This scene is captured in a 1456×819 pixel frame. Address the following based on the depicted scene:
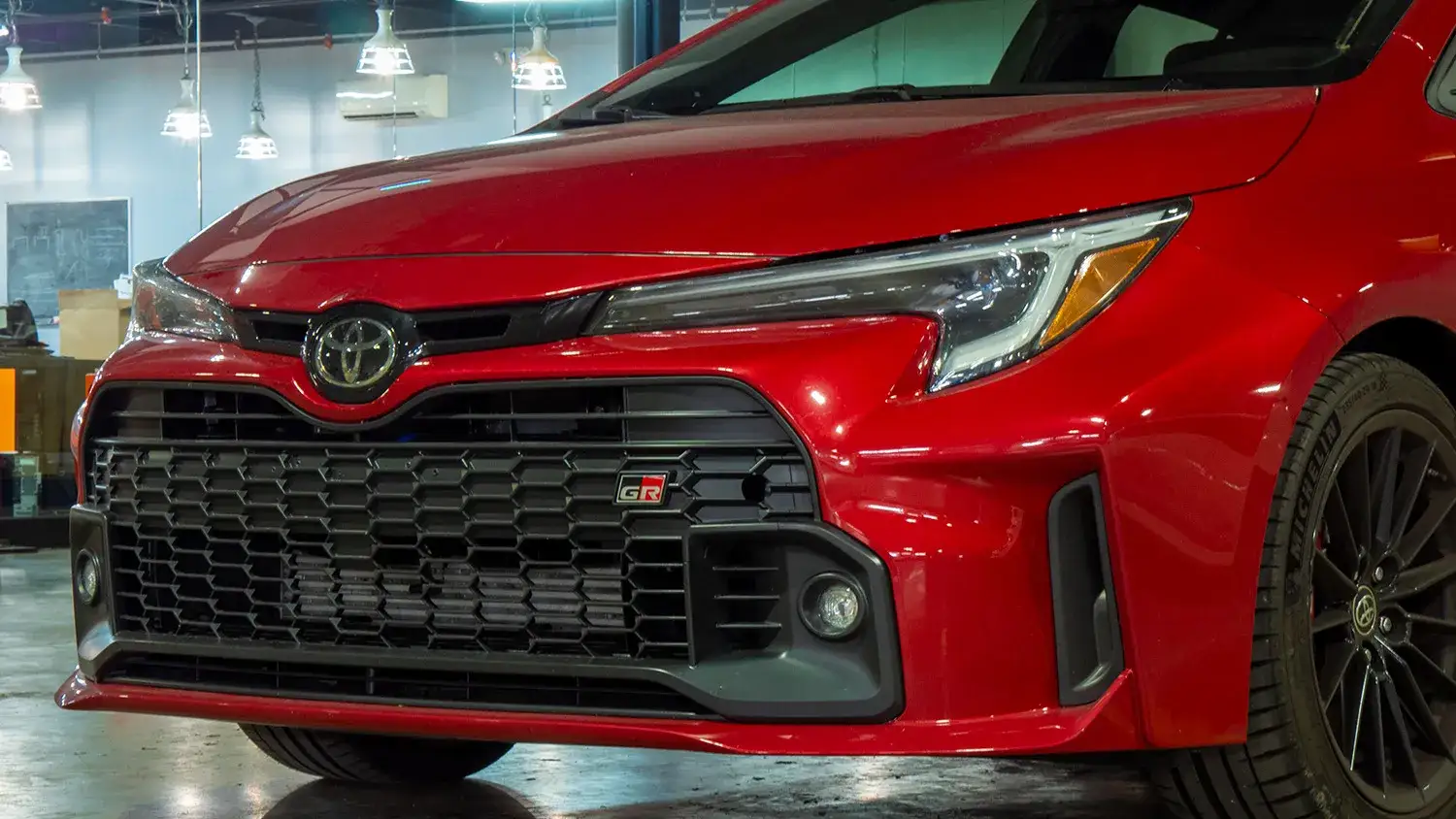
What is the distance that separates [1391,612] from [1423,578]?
7 cm

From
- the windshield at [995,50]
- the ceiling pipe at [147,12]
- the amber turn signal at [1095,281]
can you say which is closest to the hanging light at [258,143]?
the ceiling pipe at [147,12]

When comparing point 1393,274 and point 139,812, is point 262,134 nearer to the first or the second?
point 139,812

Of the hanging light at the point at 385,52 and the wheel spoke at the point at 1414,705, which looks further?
the hanging light at the point at 385,52

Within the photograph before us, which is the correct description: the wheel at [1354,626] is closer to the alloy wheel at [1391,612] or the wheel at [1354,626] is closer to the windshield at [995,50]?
the alloy wheel at [1391,612]

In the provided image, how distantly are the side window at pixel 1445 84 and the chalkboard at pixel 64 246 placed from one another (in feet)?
24.0

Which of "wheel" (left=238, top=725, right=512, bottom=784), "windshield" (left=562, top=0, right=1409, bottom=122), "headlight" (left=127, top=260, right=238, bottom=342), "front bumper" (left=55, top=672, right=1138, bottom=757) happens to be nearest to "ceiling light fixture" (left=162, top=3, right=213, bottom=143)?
"windshield" (left=562, top=0, right=1409, bottom=122)

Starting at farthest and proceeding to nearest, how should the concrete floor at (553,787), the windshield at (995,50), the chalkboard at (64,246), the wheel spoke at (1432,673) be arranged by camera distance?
the chalkboard at (64,246) → the concrete floor at (553,787) → the windshield at (995,50) → the wheel spoke at (1432,673)

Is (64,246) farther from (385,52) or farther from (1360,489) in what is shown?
(1360,489)

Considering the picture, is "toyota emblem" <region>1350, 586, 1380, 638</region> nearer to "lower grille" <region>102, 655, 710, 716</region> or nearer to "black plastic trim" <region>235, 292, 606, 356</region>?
"lower grille" <region>102, 655, 710, 716</region>

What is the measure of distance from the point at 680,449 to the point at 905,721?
1.38 feet

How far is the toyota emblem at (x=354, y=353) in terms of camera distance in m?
2.52

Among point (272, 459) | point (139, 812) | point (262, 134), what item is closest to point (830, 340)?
point (272, 459)

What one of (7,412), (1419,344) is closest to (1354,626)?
(1419,344)

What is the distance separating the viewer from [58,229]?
30.2 feet
